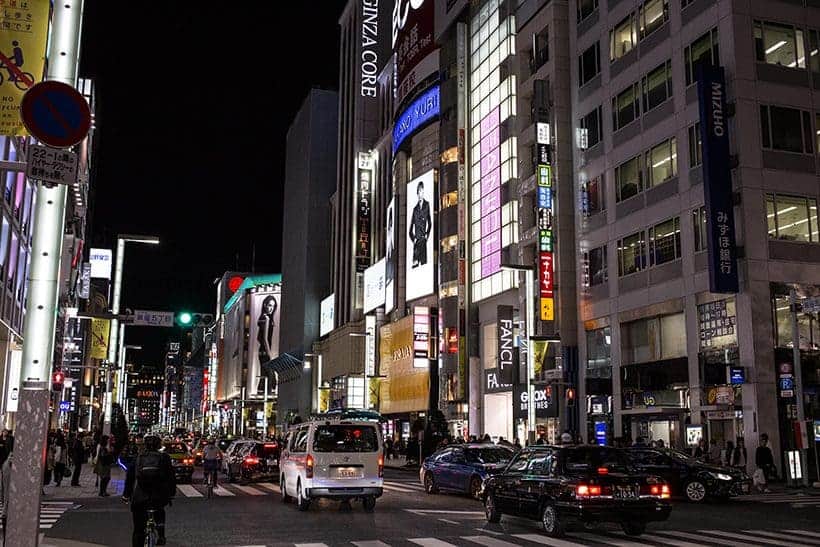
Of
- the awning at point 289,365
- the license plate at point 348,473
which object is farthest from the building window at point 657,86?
the awning at point 289,365

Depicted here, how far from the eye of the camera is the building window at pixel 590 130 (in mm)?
41594

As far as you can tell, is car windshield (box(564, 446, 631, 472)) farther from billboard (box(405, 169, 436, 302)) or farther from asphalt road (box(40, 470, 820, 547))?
billboard (box(405, 169, 436, 302))

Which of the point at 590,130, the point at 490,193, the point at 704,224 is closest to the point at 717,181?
the point at 704,224

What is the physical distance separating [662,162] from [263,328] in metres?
122

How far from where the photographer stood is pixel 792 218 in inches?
1280

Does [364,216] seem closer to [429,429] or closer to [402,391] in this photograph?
[402,391]

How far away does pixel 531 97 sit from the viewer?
47.8m

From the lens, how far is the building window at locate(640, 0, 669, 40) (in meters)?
37.2

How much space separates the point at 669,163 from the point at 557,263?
861cm

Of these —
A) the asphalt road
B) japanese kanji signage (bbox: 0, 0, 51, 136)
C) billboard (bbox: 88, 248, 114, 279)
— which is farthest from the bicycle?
billboard (bbox: 88, 248, 114, 279)

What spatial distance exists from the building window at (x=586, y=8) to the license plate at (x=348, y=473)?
30907 millimetres

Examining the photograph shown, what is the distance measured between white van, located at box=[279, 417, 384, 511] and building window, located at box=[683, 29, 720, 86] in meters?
21.4

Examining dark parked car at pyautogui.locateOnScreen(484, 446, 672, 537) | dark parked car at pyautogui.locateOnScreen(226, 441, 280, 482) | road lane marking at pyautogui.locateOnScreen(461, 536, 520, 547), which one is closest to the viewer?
road lane marking at pyautogui.locateOnScreen(461, 536, 520, 547)

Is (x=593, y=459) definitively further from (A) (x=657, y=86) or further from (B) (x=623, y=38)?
(B) (x=623, y=38)
